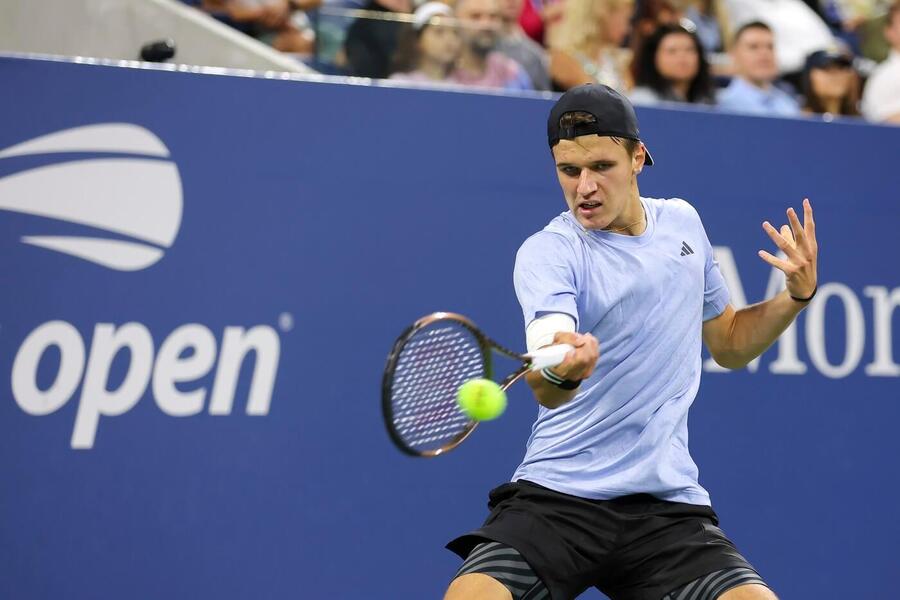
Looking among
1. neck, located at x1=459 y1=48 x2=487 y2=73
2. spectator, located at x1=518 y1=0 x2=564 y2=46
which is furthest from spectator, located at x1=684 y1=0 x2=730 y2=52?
neck, located at x1=459 y1=48 x2=487 y2=73

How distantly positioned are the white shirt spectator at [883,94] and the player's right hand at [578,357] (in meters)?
4.48

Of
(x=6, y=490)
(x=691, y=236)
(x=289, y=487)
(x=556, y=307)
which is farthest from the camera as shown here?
(x=289, y=487)

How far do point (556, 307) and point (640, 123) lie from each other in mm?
2205

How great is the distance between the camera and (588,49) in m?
6.24

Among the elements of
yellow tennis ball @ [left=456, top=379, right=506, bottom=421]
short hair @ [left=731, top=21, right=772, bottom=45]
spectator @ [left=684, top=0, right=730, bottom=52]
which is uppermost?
spectator @ [left=684, top=0, right=730, bottom=52]

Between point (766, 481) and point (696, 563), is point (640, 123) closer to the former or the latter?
point (766, 481)

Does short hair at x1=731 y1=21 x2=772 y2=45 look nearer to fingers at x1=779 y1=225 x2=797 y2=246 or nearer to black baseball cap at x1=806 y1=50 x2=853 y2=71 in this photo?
black baseball cap at x1=806 y1=50 x2=853 y2=71

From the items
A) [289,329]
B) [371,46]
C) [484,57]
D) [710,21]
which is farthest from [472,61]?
[710,21]

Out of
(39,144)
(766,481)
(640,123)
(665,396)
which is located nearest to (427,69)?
(640,123)

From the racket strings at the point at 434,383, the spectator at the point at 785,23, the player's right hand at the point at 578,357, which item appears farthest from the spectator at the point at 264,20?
the player's right hand at the point at 578,357

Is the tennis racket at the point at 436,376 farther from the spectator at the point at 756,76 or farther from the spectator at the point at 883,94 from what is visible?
the spectator at the point at 883,94

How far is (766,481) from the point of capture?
5258 mm

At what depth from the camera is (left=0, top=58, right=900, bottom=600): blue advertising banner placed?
14.4 ft

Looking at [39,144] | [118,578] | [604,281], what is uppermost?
[39,144]
